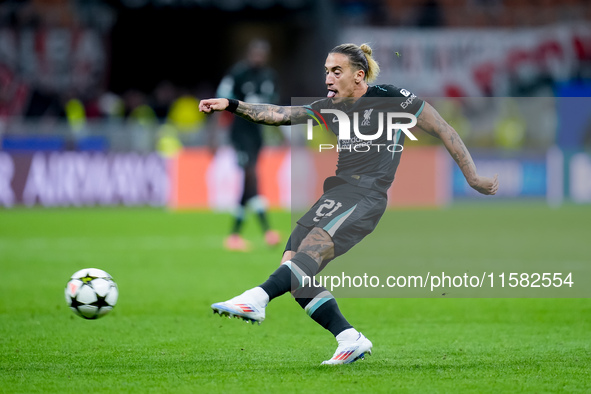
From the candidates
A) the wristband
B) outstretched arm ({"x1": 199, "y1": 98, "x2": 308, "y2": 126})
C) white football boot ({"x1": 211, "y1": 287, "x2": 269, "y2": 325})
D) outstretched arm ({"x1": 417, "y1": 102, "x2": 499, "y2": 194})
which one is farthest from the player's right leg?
outstretched arm ({"x1": 417, "y1": 102, "x2": 499, "y2": 194})

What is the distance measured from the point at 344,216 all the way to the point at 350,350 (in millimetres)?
801

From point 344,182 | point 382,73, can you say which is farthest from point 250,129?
point 382,73

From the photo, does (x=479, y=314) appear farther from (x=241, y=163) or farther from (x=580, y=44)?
(x=580, y=44)

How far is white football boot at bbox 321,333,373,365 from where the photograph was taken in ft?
18.6

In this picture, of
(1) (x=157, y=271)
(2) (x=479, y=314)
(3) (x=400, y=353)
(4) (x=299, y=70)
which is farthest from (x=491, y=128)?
(3) (x=400, y=353)

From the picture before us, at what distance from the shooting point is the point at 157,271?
1107cm

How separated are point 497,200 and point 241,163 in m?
11.3

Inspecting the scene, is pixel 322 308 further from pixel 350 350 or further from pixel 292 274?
pixel 292 274

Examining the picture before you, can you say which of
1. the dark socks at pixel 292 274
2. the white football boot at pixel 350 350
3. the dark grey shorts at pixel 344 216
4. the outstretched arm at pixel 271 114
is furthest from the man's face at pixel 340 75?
the white football boot at pixel 350 350

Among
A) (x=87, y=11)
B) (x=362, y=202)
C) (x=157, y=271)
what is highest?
(x=87, y=11)

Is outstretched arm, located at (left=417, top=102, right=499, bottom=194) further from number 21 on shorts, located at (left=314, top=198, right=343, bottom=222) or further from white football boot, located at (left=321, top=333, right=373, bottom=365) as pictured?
white football boot, located at (left=321, top=333, right=373, bottom=365)

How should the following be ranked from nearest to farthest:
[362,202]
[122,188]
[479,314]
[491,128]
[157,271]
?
[362,202] → [479,314] → [157,271] → [122,188] → [491,128]

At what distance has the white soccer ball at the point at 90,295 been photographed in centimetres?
643

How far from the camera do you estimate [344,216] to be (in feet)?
18.6
